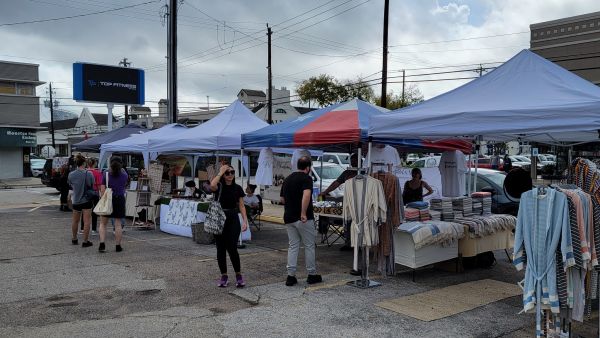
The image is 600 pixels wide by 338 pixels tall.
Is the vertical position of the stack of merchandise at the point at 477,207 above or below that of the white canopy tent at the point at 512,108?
below

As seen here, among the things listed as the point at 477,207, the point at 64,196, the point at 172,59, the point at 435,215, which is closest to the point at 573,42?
the point at 172,59

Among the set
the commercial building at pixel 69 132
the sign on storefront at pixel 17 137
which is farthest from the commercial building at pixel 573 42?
the commercial building at pixel 69 132

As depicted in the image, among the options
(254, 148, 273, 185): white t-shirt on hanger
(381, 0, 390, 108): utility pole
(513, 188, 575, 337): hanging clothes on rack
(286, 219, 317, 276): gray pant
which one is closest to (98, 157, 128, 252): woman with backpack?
(254, 148, 273, 185): white t-shirt on hanger

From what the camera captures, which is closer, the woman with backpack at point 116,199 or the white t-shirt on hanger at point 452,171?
the woman with backpack at point 116,199

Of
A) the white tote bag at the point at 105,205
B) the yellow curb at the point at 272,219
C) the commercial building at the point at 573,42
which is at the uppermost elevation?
the commercial building at the point at 573,42

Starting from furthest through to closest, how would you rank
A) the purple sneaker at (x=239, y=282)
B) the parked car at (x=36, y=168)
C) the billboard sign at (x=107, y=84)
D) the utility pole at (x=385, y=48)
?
the parked car at (x=36, y=168) < the billboard sign at (x=107, y=84) < the utility pole at (x=385, y=48) < the purple sneaker at (x=239, y=282)

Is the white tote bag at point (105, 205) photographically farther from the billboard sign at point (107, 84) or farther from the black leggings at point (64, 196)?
the billboard sign at point (107, 84)

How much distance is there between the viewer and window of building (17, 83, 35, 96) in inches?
1400

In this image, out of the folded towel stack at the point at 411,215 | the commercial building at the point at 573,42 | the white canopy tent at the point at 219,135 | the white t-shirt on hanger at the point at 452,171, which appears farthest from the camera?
the commercial building at the point at 573,42

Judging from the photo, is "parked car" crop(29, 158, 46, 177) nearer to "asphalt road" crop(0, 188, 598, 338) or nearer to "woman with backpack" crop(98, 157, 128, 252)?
"asphalt road" crop(0, 188, 598, 338)

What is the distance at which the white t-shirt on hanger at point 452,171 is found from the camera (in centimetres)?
1031

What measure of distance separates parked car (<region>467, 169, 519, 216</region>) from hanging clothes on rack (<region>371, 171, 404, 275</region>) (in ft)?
18.8

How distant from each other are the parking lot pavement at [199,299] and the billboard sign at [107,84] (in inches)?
727

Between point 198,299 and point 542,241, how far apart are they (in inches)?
158
